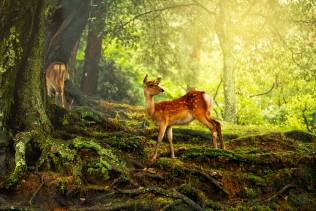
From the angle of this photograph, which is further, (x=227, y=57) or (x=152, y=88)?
(x=227, y=57)

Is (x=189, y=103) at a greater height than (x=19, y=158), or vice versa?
(x=189, y=103)

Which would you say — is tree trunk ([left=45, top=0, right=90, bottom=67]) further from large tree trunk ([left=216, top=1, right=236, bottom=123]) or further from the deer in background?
large tree trunk ([left=216, top=1, right=236, bottom=123])

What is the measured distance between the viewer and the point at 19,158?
29.8 feet

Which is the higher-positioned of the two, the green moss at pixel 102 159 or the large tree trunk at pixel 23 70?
the large tree trunk at pixel 23 70

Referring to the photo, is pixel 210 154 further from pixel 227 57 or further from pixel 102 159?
pixel 227 57

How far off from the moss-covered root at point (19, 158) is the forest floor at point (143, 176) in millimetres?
128

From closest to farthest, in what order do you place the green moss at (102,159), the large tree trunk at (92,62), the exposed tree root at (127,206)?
the exposed tree root at (127,206) → the green moss at (102,159) → the large tree trunk at (92,62)

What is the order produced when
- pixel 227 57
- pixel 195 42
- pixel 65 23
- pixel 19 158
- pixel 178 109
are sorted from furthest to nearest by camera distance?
pixel 195 42, pixel 227 57, pixel 65 23, pixel 178 109, pixel 19 158

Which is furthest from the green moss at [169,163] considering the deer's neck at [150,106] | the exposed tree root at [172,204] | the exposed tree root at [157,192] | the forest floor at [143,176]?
the exposed tree root at [172,204]

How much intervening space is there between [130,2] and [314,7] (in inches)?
349

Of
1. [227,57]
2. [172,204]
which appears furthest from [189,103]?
[227,57]

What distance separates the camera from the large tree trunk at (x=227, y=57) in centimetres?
2444

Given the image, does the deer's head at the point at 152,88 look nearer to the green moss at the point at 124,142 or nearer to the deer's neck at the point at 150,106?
the deer's neck at the point at 150,106

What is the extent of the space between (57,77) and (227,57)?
10.1 meters
